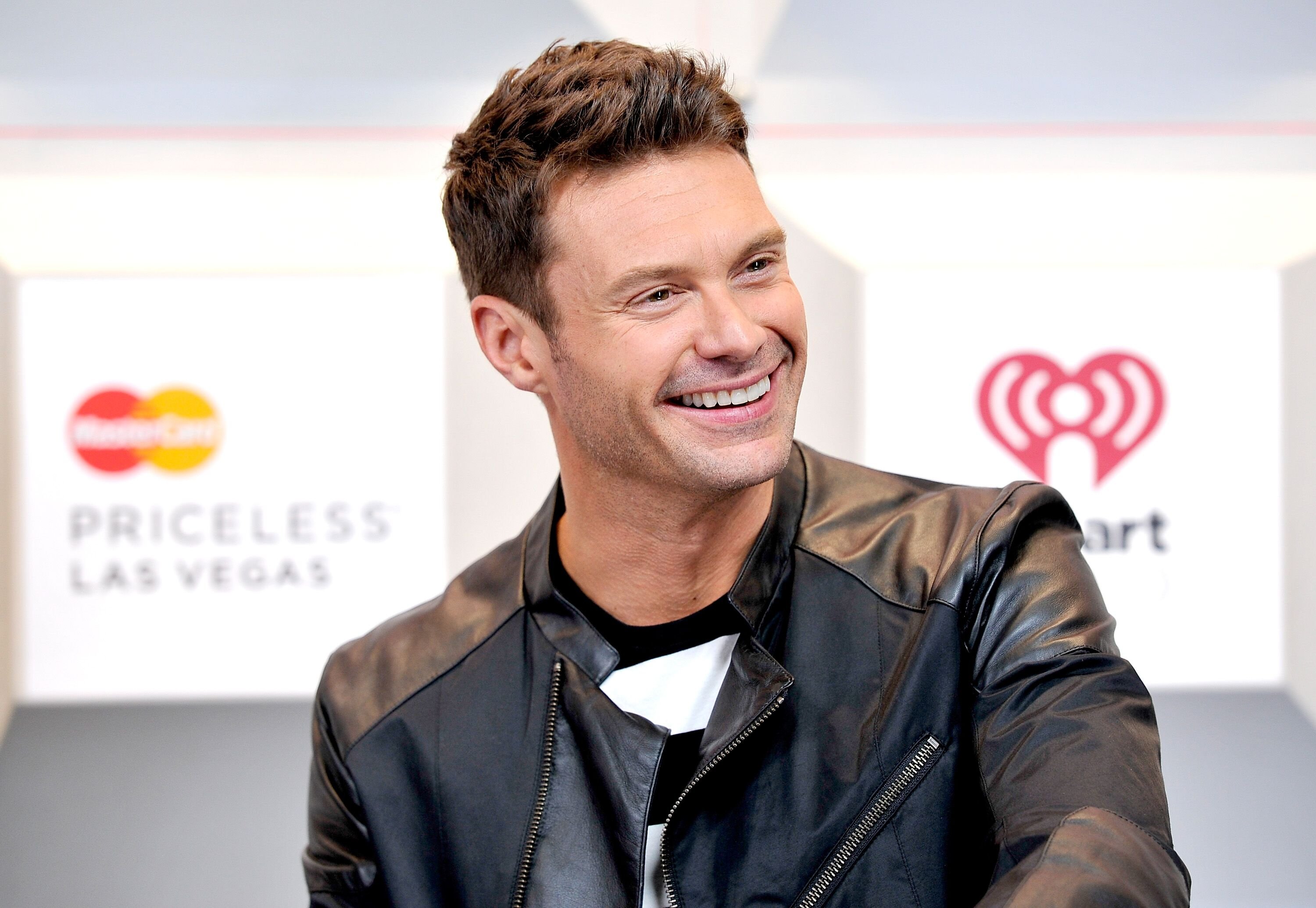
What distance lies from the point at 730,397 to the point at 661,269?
0.15m

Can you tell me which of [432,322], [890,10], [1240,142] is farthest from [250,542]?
[1240,142]

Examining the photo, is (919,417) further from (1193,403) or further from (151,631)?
(151,631)

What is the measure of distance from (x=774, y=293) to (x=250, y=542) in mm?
A: 1161

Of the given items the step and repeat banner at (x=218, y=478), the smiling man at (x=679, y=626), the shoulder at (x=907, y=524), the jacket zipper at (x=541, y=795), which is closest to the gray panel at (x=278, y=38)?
the step and repeat banner at (x=218, y=478)

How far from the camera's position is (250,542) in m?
2.03

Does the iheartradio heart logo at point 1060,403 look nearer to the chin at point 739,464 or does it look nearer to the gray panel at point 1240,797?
the gray panel at point 1240,797

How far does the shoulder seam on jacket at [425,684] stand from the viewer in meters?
1.32

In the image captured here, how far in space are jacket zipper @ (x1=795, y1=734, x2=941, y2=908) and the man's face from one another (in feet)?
1.00

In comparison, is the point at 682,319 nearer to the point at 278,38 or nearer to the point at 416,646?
the point at 416,646

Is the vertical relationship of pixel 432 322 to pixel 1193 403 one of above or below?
above

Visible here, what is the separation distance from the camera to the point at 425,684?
1.34m

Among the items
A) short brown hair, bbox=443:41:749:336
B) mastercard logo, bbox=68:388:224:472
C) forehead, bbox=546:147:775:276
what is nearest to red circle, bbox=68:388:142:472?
mastercard logo, bbox=68:388:224:472

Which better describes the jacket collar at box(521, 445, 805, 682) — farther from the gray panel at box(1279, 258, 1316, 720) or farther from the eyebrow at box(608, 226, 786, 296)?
the gray panel at box(1279, 258, 1316, 720)

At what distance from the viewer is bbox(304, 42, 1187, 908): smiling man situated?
3.70ft
